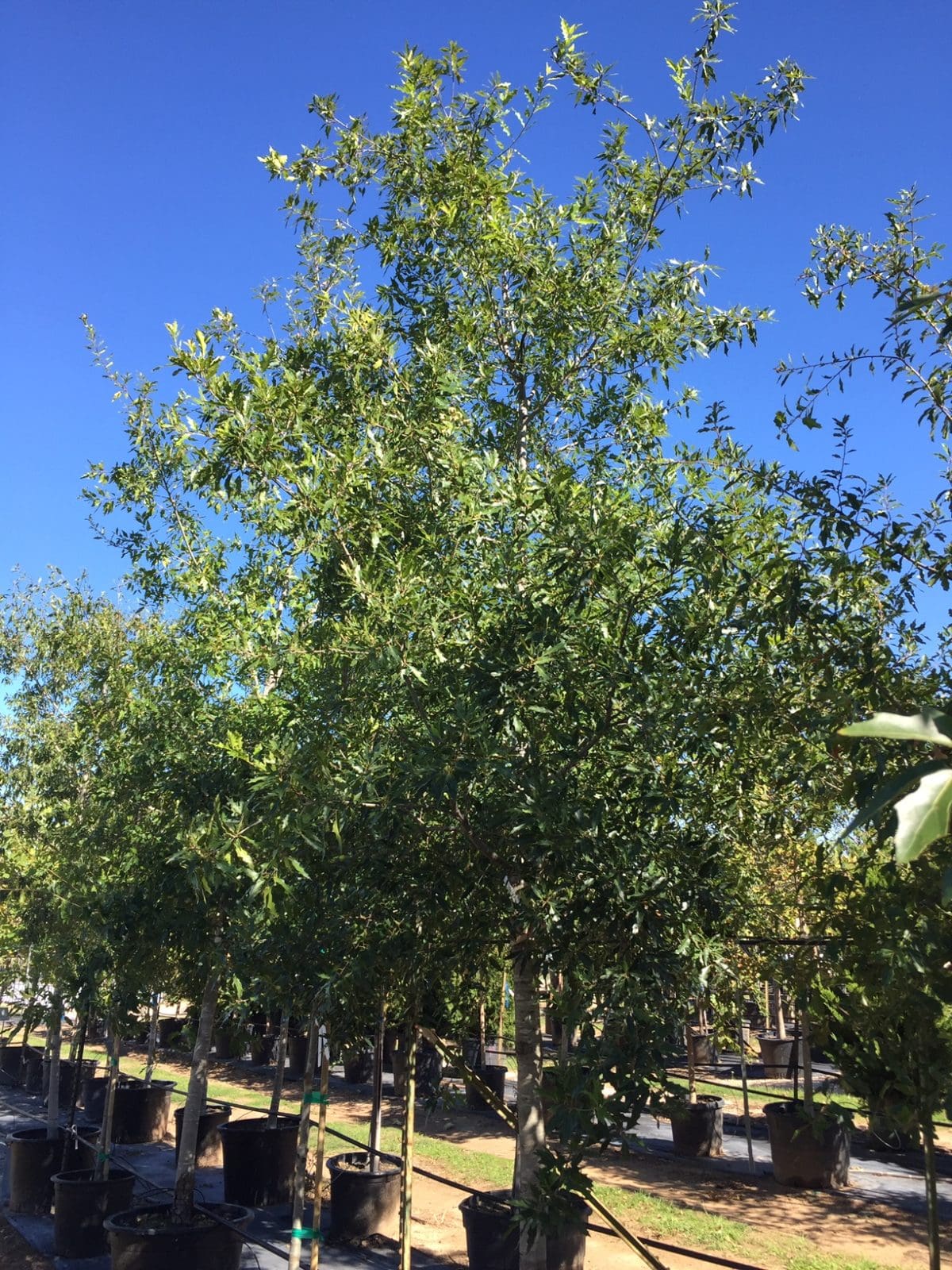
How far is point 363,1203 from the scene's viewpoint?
28.2ft

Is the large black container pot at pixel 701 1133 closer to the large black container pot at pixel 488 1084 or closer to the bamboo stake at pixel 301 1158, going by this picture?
the large black container pot at pixel 488 1084

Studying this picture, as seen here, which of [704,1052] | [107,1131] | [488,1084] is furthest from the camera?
[704,1052]

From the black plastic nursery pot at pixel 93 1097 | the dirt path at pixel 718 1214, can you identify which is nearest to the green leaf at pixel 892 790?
the dirt path at pixel 718 1214

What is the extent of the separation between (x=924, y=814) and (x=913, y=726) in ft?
0.29

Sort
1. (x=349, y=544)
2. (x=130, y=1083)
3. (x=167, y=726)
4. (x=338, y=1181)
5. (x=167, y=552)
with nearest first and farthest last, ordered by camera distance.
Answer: (x=349, y=544) → (x=167, y=726) → (x=167, y=552) → (x=338, y=1181) → (x=130, y=1083)

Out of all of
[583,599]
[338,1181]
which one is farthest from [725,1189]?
[583,599]

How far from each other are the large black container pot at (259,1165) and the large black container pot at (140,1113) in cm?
378

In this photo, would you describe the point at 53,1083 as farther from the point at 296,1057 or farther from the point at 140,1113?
the point at 296,1057

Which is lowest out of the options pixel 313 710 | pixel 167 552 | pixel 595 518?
pixel 313 710

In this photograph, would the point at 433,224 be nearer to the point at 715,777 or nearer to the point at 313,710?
the point at 313,710

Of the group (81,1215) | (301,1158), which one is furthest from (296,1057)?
(301,1158)

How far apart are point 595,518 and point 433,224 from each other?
2209mm

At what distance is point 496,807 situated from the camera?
3564mm

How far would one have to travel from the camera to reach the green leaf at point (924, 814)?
2.91 ft
